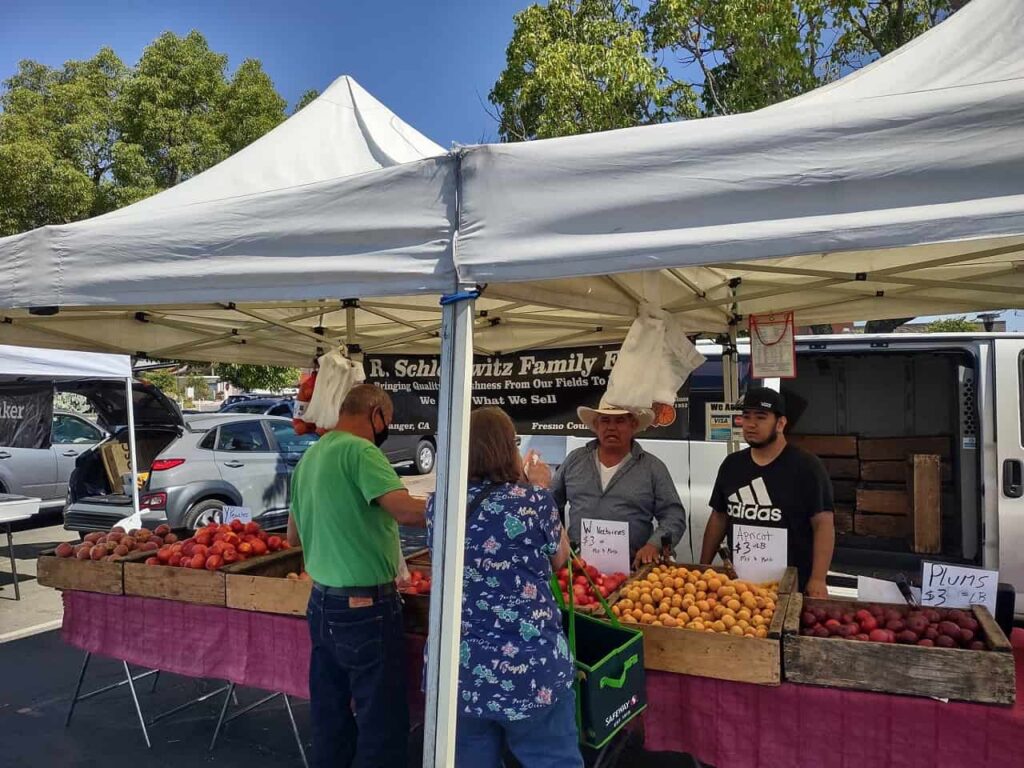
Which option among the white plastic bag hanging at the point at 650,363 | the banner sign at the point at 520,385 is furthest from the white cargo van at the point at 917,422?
the white plastic bag hanging at the point at 650,363

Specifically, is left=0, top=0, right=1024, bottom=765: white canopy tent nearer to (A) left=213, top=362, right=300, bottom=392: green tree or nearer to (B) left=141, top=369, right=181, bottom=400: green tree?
(A) left=213, top=362, right=300, bottom=392: green tree

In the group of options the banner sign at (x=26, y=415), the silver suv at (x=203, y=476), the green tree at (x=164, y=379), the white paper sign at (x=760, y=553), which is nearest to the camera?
the white paper sign at (x=760, y=553)

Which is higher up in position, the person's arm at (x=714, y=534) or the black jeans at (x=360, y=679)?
the person's arm at (x=714, y=534)

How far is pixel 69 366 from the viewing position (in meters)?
7.88

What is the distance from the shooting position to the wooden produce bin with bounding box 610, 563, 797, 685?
2457 mm

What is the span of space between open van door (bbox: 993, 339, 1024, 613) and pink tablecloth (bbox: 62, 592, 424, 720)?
4.43 meters

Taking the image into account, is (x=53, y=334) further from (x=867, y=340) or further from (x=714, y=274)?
(x=867, y=340)

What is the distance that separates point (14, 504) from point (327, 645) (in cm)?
507

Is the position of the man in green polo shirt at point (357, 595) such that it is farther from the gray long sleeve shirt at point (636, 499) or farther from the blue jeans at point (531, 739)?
the gray long sleeve shirt at point (636, 499)

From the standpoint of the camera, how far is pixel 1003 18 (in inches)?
94.8

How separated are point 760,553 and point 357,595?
1738 mm

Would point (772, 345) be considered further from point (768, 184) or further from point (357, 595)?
point (357, 595)

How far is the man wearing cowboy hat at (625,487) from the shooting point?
153 inches

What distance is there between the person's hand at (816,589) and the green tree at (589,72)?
904 cm
